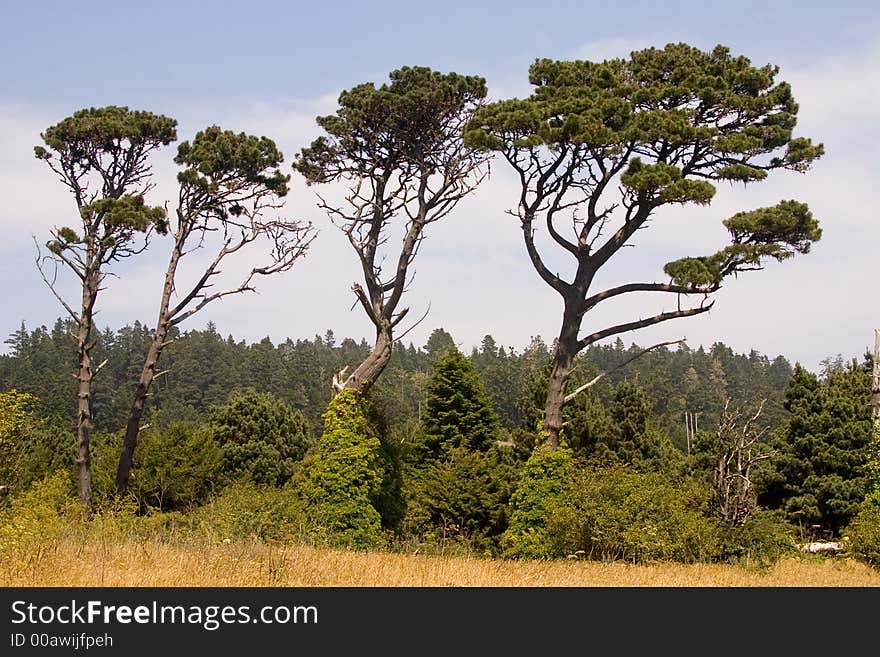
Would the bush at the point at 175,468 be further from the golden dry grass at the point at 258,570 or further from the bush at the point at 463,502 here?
the golden dry grass at the point at 258,570

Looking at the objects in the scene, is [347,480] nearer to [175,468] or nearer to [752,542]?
[752,542]

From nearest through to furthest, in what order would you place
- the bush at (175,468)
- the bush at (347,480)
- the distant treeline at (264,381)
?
the bush at (347,480) → the bush at (175,468) → the distant treeline at (264,381)

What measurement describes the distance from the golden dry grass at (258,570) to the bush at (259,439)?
91.0ft

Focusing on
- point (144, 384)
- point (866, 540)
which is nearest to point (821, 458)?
point (866, 540)

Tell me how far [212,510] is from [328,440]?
4.06 meters

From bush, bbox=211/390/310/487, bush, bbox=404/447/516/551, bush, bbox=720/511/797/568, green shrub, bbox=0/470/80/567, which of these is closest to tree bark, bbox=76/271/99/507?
bush, bbox=404/447/516/551

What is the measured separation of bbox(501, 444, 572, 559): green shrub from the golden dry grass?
6034 mm

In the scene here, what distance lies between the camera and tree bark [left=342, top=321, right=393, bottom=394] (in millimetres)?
22031

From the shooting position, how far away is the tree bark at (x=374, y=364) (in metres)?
22.0

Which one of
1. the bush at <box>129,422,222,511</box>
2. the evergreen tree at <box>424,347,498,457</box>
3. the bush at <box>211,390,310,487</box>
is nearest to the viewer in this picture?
the bush at <box>129,422,222,511</box>

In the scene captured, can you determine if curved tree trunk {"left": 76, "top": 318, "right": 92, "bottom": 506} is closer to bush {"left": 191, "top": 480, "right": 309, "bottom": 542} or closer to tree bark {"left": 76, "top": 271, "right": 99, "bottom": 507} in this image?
tree bark {"left": 76, "top": 271, "right": 99, "bottom": 507}

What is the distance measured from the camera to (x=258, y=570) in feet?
31.0

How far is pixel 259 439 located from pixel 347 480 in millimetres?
22017

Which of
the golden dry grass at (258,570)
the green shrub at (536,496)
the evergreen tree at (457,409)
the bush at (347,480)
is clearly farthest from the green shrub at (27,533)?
the evergreen tree at (457,409)
